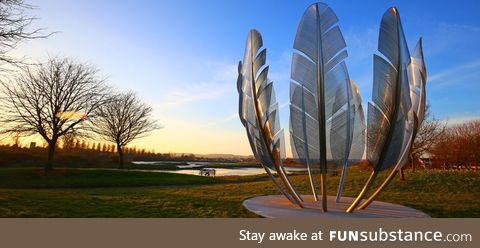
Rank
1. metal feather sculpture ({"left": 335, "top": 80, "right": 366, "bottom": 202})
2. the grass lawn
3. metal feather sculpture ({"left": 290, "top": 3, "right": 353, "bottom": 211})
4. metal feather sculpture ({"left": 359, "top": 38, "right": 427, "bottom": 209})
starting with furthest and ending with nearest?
1. the grass lawn
2. metal feather sculpture ({"left": 335, "top": 80, "right": 366, "bottom": 202})
3. metal feather sculpture ({"left": 359, "top": 38, "right": 427, "bottom": 209})
4. metal feather sculpture ({"left": 290, "top": 3, "right": 353, "bottom": 211})

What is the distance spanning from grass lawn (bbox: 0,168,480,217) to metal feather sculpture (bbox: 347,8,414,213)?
9.33 ft

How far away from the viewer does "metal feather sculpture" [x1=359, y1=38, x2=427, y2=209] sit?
9055 mm

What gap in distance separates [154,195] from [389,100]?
9.75 metres

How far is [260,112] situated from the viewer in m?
10.2

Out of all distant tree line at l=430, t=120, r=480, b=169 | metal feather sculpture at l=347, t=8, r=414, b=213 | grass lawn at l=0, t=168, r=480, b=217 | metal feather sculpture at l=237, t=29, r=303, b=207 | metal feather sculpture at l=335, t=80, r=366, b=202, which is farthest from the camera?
distant tree line at l=430, t=120, r=480, b=169

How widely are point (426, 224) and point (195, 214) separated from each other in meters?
5.63

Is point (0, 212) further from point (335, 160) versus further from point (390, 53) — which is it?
point (390, 53)

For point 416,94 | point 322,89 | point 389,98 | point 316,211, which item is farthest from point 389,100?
point 316,211

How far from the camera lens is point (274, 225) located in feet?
22.8

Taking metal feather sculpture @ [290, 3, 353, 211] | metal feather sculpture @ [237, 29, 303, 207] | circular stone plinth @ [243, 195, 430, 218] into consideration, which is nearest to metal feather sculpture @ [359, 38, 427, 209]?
circular stone plinth @ [243, 195, 430, 218]

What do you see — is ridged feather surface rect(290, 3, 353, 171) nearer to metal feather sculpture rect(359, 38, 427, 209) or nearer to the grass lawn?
metal feather sculpture rect(359, 38, 427, 209)

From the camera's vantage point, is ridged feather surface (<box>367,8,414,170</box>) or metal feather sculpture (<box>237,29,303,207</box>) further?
metal feather sculpture (<box>237,29,303,207</box>)

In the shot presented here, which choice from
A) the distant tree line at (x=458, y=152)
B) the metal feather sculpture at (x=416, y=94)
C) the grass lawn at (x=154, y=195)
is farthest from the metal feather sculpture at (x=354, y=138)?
the distant tree line at (x=458, y=152)

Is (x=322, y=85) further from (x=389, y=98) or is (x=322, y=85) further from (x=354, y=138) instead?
(x=354, y=138)
